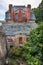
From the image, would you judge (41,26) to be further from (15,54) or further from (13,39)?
(13,39)

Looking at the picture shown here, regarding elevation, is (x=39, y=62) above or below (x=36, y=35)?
below

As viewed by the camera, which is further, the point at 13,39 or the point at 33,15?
the point at 33,15

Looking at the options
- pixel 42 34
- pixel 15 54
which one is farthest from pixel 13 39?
pixel 42 34

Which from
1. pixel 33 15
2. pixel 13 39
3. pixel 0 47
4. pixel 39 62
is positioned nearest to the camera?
pixel 39 62

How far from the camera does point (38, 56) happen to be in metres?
46.4

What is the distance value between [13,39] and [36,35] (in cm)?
1646

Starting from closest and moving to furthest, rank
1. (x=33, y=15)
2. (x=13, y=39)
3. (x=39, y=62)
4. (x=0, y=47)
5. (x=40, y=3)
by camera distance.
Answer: (x=39, y=62) → (x=0, y=47) → (x=13, y=39) → (x=33, y=15) → (x=40, y=3)

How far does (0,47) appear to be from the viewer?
48.8 m

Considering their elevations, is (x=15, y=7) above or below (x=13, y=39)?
above

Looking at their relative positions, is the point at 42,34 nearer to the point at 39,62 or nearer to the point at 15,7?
the point at 39,62

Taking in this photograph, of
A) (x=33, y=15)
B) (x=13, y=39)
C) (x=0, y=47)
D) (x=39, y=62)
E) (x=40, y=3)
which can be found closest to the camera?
(x=39, y=62)

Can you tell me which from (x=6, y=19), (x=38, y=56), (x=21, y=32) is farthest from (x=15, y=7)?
(x=38, y=56)

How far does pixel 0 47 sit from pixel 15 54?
413cm

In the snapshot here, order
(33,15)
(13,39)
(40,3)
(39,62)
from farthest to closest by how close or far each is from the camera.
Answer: (40,3), (33,15), (13,39), (39,62)
